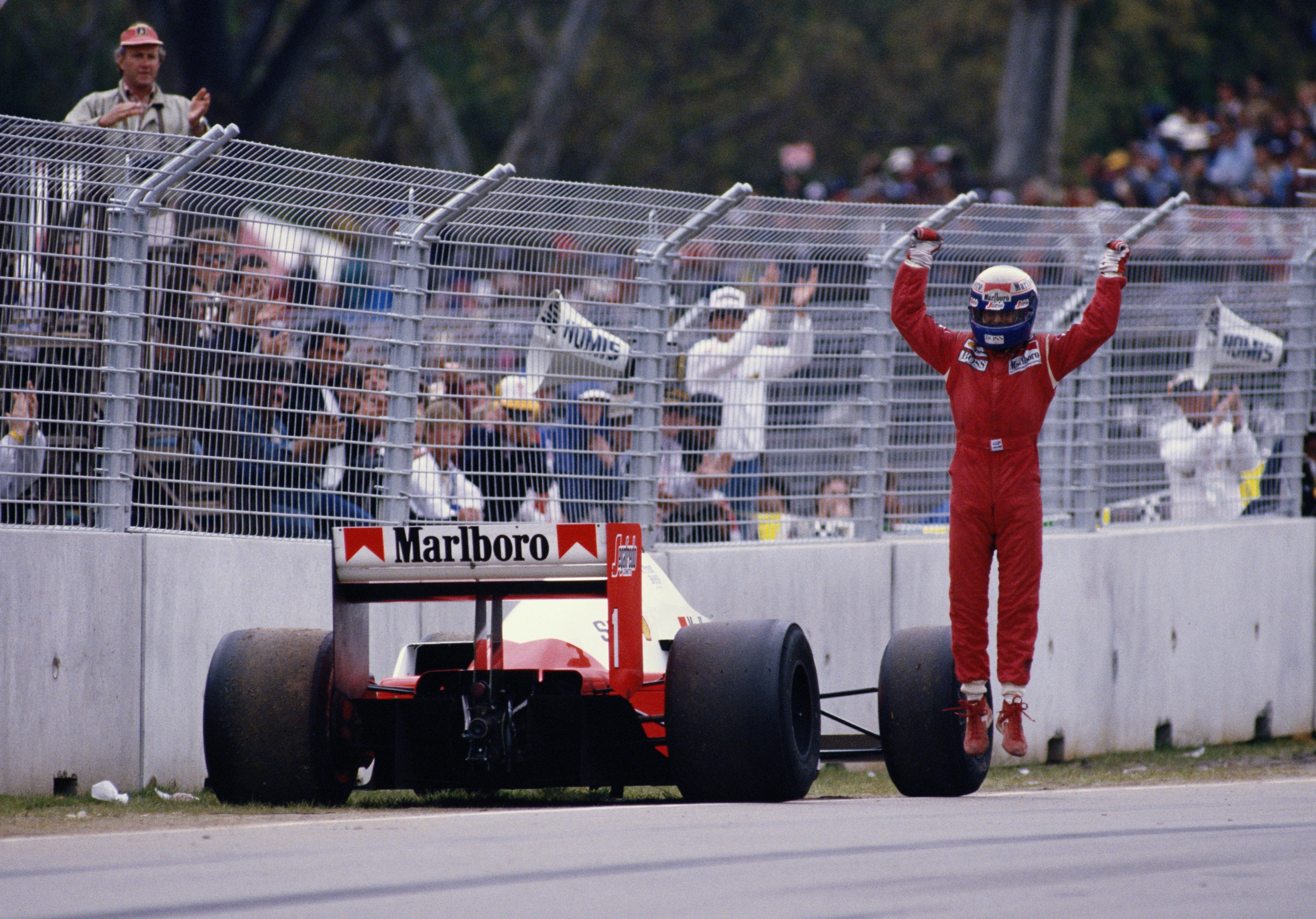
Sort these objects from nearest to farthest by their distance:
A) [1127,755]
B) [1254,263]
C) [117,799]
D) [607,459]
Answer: [117,799] → [607,459] → [1127,755] → [1254,263]

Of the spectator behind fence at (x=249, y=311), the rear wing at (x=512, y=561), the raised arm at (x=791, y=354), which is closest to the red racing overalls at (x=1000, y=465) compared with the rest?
the rear wing at (x=512, y=561)

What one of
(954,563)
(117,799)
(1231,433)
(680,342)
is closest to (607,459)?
(680,342)

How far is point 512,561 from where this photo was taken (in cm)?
733

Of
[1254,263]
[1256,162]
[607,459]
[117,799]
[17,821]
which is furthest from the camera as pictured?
[1256,162]

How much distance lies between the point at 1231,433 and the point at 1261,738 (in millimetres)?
1932

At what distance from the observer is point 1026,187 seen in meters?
27.0

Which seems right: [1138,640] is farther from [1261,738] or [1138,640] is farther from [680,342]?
[680,342]

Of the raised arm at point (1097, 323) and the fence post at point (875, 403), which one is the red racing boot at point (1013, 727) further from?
the fence post at point (875, 403)

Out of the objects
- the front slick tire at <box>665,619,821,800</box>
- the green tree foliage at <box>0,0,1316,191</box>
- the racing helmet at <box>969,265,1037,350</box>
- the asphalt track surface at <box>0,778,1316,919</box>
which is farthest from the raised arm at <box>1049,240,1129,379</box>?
the green tree foliage at <box>0,0,1316,191</box>

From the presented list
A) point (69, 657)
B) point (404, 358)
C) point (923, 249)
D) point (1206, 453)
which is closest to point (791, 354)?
point (404, 358)

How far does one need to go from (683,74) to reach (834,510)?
3084 cm

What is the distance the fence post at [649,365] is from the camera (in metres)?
10.1

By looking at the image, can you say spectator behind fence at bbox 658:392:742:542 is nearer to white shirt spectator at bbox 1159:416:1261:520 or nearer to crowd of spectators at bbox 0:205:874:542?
crowd of spectators at bbox 0:205:874:542

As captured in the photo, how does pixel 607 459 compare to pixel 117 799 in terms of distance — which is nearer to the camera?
pixel 117 799
